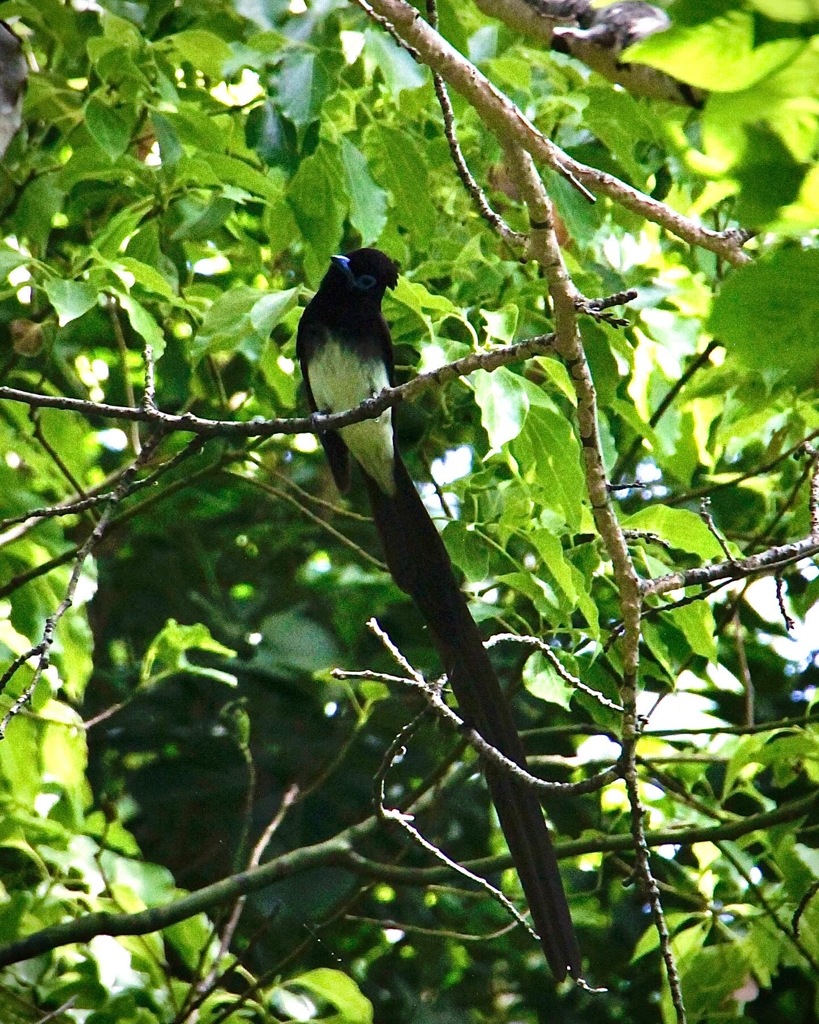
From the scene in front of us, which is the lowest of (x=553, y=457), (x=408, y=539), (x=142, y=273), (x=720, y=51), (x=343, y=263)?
(x=408, y=539)

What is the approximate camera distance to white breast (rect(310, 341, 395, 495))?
320 cm

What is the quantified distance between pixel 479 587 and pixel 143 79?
1.26 m

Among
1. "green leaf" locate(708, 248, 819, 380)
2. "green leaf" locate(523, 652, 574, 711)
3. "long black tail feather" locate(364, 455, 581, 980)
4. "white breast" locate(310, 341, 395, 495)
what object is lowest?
"long black tail feather" locate(364, 455, 581, 980)

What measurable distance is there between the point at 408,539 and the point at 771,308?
80.4 inches

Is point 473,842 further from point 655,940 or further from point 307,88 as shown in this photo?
point 307,88

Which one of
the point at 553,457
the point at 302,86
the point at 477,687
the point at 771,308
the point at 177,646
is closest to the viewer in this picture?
the point at 771,308

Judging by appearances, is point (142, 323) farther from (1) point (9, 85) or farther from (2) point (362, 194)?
(1) point (9, 85)

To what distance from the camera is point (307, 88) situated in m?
2.29

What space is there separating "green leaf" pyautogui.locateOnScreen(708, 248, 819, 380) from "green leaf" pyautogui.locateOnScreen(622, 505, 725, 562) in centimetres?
142

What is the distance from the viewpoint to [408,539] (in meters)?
2.79

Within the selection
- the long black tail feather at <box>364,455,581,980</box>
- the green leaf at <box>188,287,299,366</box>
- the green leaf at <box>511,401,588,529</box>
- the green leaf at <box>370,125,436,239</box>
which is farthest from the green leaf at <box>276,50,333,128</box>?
the long black tail feather at <box>364,455,581,980</box>

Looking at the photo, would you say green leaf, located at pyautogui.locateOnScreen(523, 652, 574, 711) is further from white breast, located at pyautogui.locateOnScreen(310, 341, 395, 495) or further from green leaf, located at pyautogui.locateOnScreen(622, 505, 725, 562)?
white breast, located at pyautogui.locateOnScreen(310, 341, 395, 495)

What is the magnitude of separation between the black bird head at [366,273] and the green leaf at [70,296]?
916 mm

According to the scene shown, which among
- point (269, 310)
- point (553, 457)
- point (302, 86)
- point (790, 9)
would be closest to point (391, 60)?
point (302, 86)
